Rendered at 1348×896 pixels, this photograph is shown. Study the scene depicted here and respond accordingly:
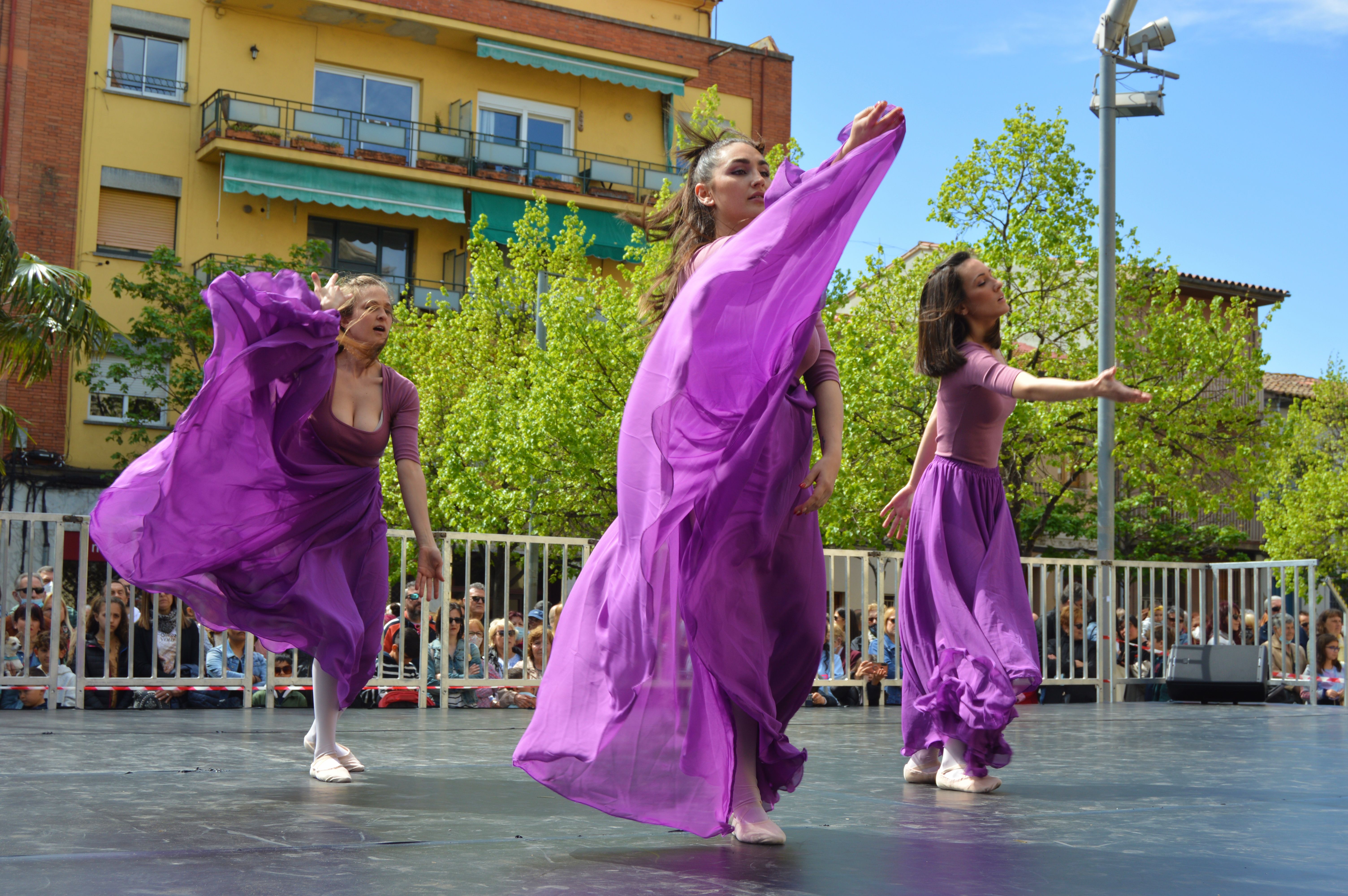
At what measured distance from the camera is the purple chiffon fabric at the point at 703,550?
3248 mm

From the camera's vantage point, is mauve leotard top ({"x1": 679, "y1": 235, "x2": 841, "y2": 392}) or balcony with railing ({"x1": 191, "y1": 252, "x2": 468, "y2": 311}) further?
balcony with railing ({"x1": 191, "y1": 252, "x2": 468, "y2": 311})

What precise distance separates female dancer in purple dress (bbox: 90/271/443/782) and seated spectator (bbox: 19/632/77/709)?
4480 millimetres

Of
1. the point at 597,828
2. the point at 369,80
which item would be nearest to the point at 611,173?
the point at 369,80

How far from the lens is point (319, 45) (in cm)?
3002

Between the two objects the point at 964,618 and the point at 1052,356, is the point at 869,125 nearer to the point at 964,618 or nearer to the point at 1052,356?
the point at 964,618

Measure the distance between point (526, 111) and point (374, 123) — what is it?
408 cm

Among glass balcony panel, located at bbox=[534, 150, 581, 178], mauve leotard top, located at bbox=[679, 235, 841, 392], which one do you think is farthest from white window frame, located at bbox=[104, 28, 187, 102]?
mauve leotard top, located at bbox=[679, 235, 841, 392]

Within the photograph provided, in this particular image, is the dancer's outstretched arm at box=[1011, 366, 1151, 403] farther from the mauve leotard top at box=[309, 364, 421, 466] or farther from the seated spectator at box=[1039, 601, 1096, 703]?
the seated spectator at box=[1039, 601, 1096, 703]

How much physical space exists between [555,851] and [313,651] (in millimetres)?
1999

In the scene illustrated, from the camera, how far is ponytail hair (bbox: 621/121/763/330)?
3875 millimetres

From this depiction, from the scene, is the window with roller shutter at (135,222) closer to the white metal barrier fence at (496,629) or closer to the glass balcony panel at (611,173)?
the glass balcony panel at (611,173)

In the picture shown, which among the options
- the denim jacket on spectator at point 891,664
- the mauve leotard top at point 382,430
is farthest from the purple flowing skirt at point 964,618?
the denim jacket on spectator at point 891,664

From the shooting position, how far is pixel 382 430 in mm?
5125

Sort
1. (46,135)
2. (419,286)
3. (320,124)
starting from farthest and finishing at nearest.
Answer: (419,286), (320,124), (46,135)
